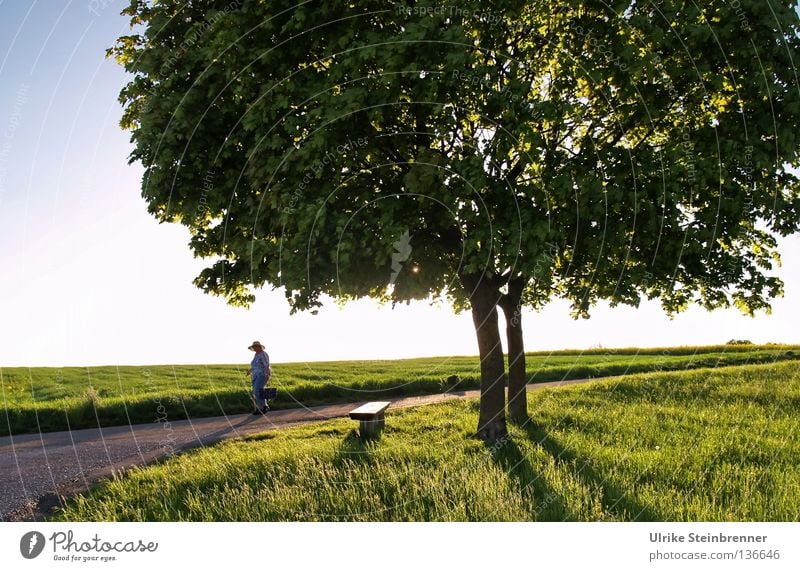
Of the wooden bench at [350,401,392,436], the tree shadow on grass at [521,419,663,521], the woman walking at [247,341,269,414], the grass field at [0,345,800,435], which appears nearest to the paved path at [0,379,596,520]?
the woman walking at [247,341,269,414]

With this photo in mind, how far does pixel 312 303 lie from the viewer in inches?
442

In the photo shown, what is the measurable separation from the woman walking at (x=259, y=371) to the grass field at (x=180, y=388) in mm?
1732

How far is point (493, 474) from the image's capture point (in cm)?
995

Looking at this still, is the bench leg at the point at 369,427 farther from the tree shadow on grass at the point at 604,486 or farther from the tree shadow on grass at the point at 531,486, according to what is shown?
the tree shadow on grass at the point at 604,486

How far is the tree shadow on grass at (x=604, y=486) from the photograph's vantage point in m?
8.14

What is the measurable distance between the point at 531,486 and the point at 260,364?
11.1 meters

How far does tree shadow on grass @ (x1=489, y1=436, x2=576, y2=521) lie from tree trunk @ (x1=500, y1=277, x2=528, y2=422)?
2957mm

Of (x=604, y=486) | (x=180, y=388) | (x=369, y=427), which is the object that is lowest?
(x=604, y=486)

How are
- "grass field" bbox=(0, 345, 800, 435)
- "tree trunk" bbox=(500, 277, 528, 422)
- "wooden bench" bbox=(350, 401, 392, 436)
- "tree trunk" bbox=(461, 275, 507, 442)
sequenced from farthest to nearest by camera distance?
"grass field" bbox=(0, 345, 800, 435), "tree trunk" bbox=(500, 277, 528, 422), "wooden bench" bbox=(350, 401, 392, 436), "tree trunk" bbox=(461, 275, 507, 442)

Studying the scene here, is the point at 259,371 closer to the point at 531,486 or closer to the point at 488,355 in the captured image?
the point at 488,355

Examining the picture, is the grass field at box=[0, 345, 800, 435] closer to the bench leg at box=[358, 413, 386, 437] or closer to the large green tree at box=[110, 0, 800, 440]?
the bench leg at box=[358, 413, 386, 437]

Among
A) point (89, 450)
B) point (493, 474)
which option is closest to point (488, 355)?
point (493, 474)

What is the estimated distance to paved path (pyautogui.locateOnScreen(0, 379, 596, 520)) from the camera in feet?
35.0

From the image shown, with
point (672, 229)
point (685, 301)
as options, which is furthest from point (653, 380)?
point (672, 229)
